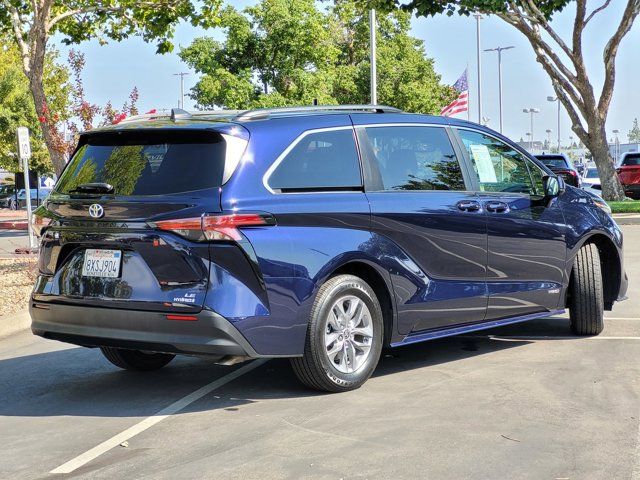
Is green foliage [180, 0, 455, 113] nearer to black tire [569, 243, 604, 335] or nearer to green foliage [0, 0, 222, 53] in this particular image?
green foliage [0, 0, 222, 53]

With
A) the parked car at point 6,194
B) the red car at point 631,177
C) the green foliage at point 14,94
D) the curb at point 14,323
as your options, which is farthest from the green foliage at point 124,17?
the parked car at point 6,194

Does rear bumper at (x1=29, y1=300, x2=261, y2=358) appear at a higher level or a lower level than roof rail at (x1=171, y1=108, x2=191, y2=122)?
lower

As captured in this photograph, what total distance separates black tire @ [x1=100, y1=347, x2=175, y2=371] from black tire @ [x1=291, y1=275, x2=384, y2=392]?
5.09 feet

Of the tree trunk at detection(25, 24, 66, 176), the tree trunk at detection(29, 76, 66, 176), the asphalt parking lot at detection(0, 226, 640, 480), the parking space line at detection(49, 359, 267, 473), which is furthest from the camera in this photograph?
the tree trunk at detection(29, 76, 66, 176)

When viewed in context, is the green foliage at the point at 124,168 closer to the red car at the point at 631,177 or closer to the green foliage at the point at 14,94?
the red car at the point at 631,177

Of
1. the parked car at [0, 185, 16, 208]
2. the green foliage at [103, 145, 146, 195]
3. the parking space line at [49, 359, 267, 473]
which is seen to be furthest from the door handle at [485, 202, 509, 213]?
the parked car at [0, 185, 16, 208]

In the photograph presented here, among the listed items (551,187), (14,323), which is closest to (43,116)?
(14,323)

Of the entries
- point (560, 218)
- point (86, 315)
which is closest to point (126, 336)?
point (86, 315)

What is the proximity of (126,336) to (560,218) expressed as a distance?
3.69m

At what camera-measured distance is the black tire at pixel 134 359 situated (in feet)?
23.0

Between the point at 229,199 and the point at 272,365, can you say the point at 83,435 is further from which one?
the point at 272,365

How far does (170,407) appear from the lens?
19.4 feet

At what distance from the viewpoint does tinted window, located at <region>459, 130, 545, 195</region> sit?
7160 millimetres

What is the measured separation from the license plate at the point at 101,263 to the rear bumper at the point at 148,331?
0.70 feet
